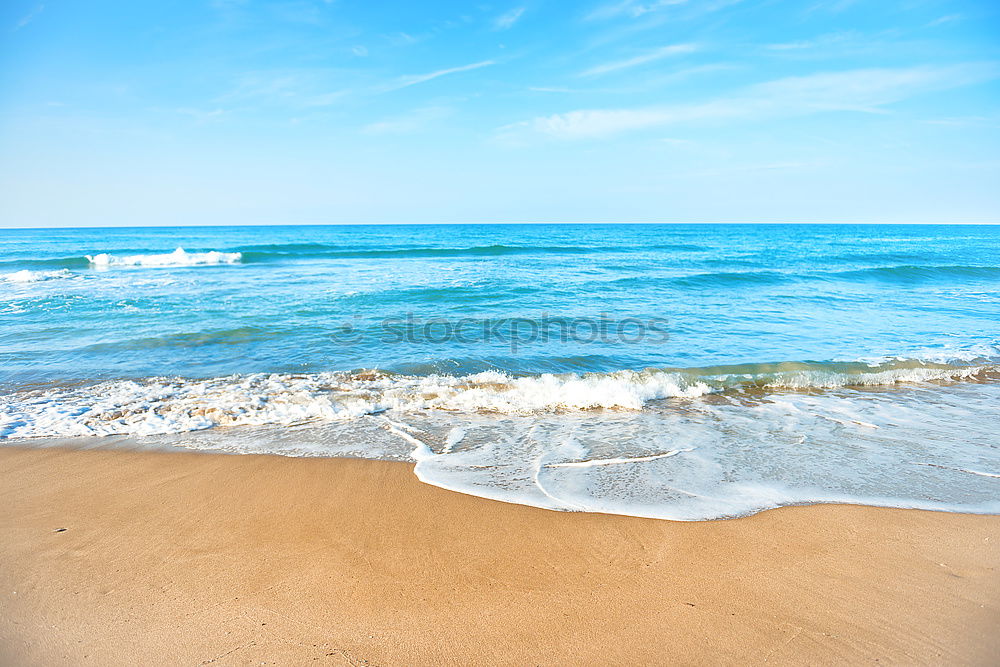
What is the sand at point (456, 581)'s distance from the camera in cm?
240

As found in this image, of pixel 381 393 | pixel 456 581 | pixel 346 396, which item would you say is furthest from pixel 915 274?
pixel 456 581

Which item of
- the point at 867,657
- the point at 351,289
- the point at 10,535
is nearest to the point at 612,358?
the point at 867,657

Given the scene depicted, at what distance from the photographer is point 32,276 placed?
818 inches

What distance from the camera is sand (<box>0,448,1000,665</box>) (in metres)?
2.40

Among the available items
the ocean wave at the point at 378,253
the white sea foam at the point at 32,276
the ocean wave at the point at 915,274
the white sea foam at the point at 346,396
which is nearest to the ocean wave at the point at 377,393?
the white sea foam at the point at 346,396

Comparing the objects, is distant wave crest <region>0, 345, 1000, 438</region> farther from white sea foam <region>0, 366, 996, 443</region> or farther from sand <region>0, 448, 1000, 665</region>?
sand <region>0, 448, 1000, 665</region>

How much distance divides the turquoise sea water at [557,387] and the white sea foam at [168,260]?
43.8 ft

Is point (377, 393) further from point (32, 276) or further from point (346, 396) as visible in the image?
point (32, 276)

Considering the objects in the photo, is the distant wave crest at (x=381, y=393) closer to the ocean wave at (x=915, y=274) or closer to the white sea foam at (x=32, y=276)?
the ocean wave at (x=915, y=274)

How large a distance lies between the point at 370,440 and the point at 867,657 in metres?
4.10

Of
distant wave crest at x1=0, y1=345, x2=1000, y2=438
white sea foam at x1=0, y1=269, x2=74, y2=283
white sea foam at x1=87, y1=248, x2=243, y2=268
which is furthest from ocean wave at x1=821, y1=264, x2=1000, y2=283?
white sea foam at x1=0, y1=269, x2=74, y2=283

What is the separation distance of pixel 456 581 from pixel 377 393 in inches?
155

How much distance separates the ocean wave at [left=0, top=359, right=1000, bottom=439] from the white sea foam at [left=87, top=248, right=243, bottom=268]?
23.9 meters

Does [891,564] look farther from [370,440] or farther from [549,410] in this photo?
[370,440]
